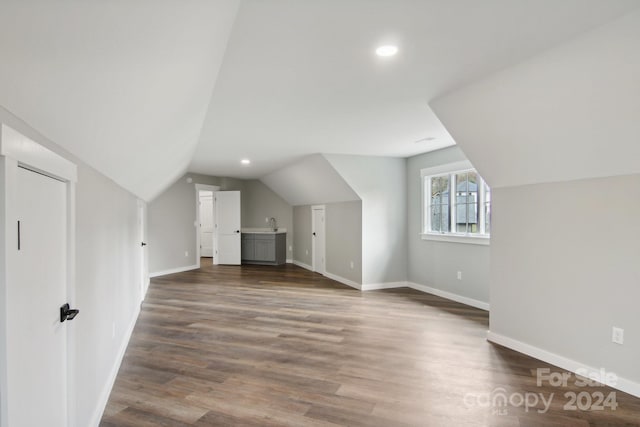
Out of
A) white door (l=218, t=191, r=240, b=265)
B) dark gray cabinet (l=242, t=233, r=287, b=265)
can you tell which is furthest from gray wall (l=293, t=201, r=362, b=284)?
white door (l=218, t=191, r=240, b=265)

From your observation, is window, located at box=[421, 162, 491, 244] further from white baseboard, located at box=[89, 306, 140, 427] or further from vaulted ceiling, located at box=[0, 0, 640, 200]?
white baseboard, located at box=[89, 306, 140, 427]

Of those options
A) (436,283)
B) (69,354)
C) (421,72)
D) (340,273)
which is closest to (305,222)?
(340,273)

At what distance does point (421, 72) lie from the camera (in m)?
2.67

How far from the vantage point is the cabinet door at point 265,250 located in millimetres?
9758

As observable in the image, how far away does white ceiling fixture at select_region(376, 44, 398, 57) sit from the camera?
2.24 metres

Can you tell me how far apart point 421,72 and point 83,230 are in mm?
2508

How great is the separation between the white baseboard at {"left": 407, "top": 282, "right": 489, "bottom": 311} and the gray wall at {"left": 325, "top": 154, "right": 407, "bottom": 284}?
35 centimetres

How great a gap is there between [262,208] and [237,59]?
8.21 meters

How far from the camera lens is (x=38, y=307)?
1452 mm

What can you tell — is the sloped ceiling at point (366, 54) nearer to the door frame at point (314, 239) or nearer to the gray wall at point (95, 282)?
the gray wall at point (95, 282)

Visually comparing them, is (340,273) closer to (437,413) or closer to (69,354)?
(437,413)

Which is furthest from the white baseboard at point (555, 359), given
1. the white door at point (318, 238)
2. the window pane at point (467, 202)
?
the white door at point (318, 238)

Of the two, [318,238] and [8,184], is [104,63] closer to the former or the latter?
[8,184]

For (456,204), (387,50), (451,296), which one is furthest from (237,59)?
(451,296)
